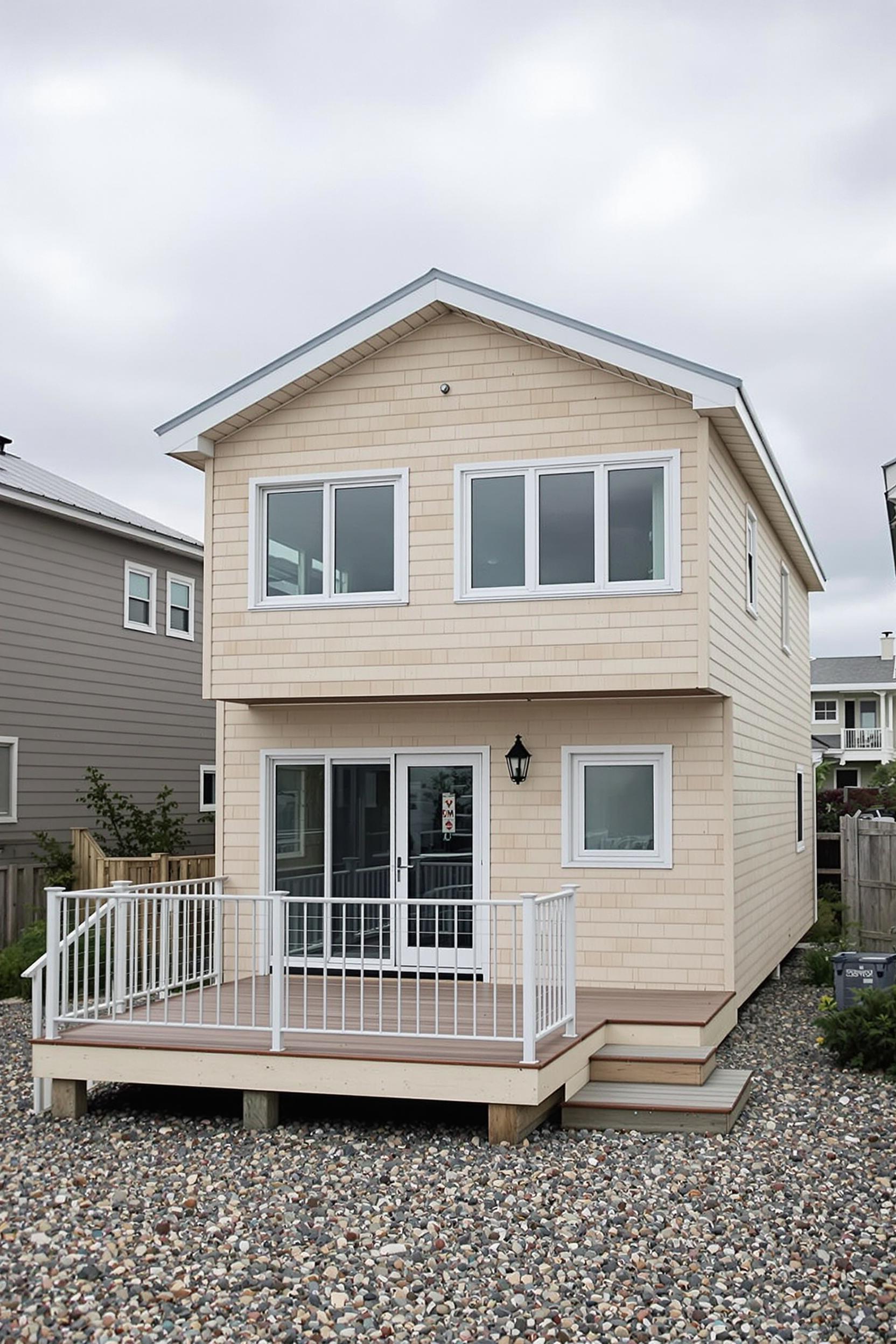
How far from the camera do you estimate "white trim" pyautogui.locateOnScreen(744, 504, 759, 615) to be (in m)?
13.1

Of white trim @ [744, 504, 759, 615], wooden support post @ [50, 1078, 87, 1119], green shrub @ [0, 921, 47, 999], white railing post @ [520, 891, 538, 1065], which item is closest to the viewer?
white railing post @ [520, 891, 538, 1065]

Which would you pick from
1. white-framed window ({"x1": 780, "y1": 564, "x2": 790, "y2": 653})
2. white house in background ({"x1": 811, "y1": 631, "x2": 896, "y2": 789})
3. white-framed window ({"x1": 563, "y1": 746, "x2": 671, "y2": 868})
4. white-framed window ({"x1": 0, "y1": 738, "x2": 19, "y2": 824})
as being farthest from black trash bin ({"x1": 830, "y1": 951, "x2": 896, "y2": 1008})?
white house in background ({"x1": 811, "y1": 631, "x2": 896, "y2": 789})

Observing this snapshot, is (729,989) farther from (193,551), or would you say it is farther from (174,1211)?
(193,551)

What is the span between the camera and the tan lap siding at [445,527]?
425 inches

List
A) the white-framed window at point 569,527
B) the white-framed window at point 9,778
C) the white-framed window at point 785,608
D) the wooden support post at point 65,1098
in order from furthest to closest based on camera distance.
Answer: the white-framed window at point 9,778, the white-framed window at point 785,608, the white-framed window at point 569,527, the wooden support post at point 65,1098

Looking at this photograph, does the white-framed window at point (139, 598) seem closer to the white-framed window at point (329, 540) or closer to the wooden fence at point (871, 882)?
the white-framed window at point (329, 540)

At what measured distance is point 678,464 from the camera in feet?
35.4

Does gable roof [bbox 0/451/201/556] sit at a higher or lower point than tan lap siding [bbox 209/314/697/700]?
higher

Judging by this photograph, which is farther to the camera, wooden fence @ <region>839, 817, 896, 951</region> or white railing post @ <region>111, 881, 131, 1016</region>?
wooden fence @ <region>839, 817, 896, 951</region>

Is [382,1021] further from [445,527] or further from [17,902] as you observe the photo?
[17,902]

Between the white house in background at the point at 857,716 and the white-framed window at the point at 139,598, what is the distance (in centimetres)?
3246

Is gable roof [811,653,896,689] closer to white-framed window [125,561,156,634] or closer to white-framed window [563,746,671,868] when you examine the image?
white-framed window [125,561,156,634]

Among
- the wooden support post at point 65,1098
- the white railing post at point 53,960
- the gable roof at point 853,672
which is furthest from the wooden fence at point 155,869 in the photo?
the gable roof at point 853,672

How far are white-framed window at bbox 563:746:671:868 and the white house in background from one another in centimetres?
3726
